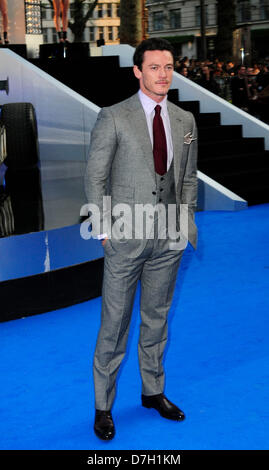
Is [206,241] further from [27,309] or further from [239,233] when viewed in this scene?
[27,309]

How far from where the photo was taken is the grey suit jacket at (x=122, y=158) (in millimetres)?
3158

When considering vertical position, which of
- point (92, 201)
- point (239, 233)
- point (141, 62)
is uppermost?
point (141, 62)

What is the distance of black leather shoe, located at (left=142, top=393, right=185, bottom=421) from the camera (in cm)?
362

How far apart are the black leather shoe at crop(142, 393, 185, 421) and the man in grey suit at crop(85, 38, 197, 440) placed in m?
0.29

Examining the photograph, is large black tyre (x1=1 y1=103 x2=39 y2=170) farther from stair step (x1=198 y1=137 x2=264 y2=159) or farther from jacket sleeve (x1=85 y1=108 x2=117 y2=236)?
jacket sleeve (x1=85 y1=108 x2=117 y2=236)

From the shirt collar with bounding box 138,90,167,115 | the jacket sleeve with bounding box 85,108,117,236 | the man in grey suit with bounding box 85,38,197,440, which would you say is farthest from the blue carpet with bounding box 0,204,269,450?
the shirt collar with bounding box 138,90,167,115

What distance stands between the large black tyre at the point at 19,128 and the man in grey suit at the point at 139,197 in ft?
22.3

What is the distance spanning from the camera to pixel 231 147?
12219 millimetres

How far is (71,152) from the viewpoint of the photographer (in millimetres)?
11617

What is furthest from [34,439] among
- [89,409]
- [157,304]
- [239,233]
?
[239,233]

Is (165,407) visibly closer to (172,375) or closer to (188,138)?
(172,375)

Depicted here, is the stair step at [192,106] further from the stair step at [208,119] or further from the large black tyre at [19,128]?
the large black tyre at [19,128]

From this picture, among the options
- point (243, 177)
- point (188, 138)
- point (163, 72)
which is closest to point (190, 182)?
point (188, 138)

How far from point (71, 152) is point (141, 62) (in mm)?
8490
